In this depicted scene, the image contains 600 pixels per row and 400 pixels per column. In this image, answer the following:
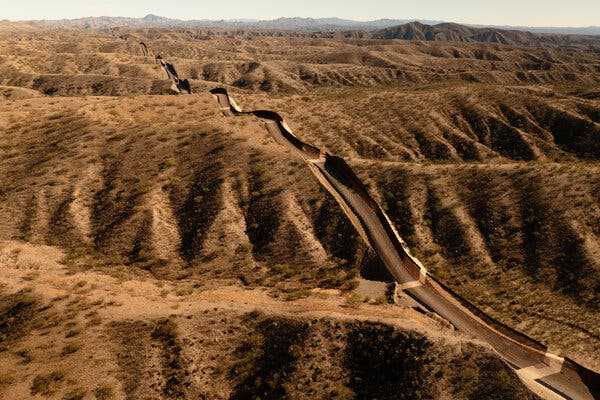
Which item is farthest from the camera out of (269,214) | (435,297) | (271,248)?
(269,214)

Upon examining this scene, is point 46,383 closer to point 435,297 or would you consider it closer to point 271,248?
point 271,248

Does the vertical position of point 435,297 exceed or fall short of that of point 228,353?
it falls short

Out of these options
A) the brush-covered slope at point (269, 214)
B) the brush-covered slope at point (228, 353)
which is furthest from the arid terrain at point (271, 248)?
the brush-covered slope at point (269, 214)

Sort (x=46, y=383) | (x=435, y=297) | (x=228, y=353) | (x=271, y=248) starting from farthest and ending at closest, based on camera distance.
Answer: (x=271, y=248) → (x=435, y=297) → (x=228, y=353) → (x=46, y=383)

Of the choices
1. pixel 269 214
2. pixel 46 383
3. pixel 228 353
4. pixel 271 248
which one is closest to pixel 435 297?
pixel 271 248

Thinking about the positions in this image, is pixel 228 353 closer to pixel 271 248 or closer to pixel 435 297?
pixel 271 248

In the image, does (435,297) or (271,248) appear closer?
(435,297)

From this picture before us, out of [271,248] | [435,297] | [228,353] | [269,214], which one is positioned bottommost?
[435,297]

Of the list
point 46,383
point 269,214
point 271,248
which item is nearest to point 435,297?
point 271,248

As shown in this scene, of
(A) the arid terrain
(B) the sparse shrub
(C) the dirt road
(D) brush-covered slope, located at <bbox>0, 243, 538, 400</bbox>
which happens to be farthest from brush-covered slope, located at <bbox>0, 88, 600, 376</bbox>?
(B) the sparse shrub
